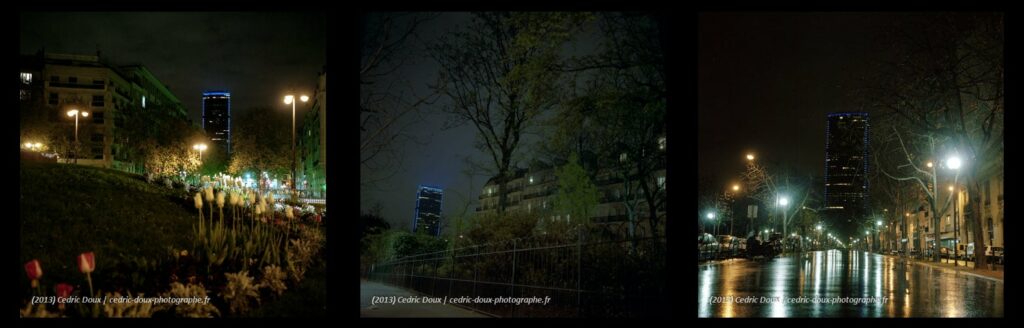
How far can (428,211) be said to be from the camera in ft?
22.7

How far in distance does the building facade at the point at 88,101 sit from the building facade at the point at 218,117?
224 millimetres

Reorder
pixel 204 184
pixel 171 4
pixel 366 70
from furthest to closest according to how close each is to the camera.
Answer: pixel 204 184 < pixel 366 70 < pixel 171 4

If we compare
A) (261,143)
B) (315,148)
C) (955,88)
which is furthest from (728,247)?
(315,148)

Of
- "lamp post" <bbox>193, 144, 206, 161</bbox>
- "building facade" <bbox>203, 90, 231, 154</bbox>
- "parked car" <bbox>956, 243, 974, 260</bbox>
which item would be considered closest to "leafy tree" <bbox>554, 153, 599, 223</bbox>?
"building facade" <bbox>203, 90, 231, 154</bbox>

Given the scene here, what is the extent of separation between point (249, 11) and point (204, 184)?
2.01 m

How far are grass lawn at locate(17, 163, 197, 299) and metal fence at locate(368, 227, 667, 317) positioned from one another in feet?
5.88

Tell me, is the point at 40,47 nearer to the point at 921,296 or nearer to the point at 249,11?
the point at 249,11

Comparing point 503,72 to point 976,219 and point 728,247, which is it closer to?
point 976,219

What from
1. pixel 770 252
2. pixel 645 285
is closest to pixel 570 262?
pixel 645 285

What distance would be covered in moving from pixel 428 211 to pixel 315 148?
150 cm

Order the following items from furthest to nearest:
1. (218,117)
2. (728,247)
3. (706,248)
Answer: (728,247), (706,248), (218,117)

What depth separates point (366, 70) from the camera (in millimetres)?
5875

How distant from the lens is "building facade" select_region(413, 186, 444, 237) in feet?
21.6

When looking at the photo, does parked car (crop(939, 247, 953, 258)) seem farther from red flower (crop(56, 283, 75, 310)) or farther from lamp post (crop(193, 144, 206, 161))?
red flower (crop(56, 283, 75, 310))
